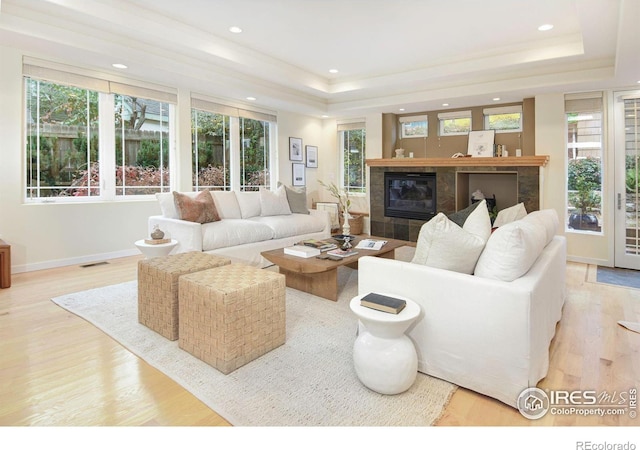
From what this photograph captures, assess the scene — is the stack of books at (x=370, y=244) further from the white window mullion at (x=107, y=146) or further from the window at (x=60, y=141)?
the window at (x=60, y=141)

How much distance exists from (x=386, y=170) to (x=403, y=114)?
1107 millimetres

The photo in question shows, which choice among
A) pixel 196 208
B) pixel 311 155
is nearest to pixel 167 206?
pixel 196 208

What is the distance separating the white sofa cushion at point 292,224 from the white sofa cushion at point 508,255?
300 centimetres

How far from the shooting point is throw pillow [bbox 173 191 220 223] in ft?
13.6

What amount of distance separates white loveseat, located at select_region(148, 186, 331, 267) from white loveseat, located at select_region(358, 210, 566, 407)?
2295 millimetres

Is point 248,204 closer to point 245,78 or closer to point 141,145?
point 141,145

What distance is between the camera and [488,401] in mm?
1818

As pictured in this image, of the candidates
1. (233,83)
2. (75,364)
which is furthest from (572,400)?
(233,83)

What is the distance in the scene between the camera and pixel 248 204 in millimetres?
5027

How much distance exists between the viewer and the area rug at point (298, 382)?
1.67m

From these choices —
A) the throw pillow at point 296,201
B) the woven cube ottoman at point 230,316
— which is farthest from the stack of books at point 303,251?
the throw pillow at point 296,201

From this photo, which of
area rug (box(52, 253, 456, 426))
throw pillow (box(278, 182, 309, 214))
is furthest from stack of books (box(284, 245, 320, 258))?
throw pillow (box(278, 182, 309, 214))

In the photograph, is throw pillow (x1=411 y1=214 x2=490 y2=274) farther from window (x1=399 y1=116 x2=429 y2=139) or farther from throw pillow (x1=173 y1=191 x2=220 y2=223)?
window (x1=399 y1=116 x2=429 y2=139)
